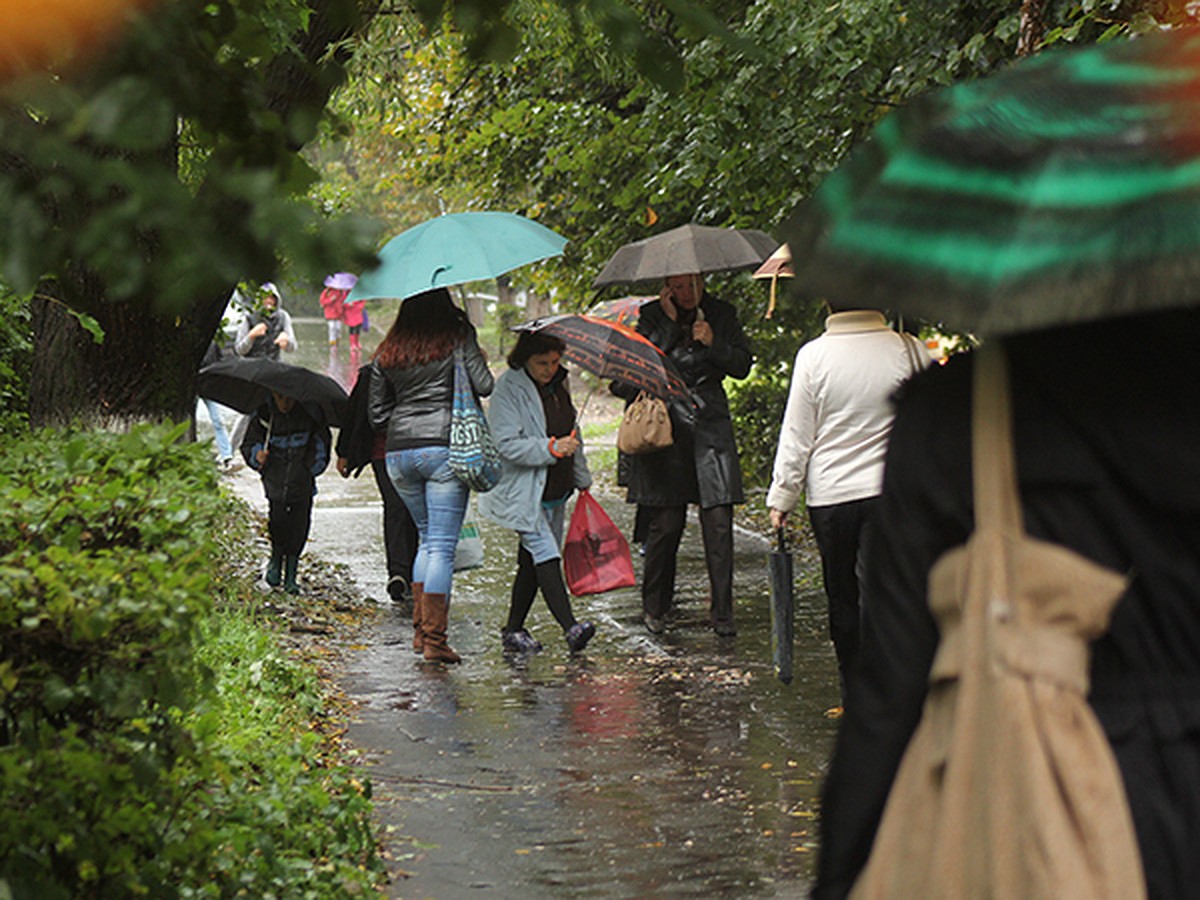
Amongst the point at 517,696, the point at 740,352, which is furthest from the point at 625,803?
the point at 740,352

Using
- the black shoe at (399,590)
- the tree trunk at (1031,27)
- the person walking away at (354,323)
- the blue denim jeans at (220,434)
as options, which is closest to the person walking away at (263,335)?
the blue denim jeans at (220,434)

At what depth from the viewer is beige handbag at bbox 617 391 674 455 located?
10.0 m

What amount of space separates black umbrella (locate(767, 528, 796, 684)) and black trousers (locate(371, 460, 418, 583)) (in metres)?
3.60

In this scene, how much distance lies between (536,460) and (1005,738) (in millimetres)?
7133

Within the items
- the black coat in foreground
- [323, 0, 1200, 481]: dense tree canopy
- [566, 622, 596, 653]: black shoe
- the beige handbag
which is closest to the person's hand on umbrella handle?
the beige handbag

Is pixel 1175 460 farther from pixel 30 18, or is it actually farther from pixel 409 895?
pixel 409 895

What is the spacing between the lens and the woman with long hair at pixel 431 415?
9211 millimetres

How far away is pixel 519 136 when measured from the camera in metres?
16.2

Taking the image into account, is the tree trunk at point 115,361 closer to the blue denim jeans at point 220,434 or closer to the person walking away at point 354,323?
the blue denim jeans at point 220,434

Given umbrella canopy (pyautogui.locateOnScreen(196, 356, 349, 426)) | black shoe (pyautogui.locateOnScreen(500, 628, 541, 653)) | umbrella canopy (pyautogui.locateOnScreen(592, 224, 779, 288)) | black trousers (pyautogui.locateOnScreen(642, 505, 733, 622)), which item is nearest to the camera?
black shoe (pyautogui.locateOnScreen(500, 628, 541, 653))

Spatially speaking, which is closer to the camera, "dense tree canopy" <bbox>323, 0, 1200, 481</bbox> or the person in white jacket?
the person in white jacket

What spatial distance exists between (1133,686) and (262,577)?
→ 1073cm

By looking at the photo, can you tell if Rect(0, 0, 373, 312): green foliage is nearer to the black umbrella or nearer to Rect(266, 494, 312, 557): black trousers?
the black umbrella

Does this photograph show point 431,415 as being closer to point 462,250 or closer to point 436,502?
point 436,502
